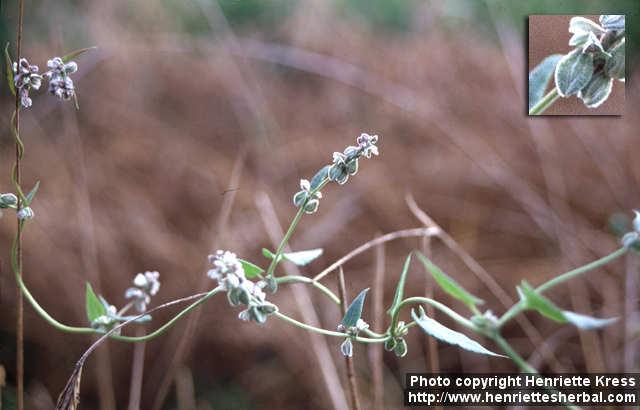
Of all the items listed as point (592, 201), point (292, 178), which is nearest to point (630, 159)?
point (592, 201)

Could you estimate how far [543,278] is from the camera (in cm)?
67

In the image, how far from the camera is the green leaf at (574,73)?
0.93ft

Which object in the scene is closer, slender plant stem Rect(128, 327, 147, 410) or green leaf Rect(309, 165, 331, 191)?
green leaf Rect(309, 165, 331, 191)

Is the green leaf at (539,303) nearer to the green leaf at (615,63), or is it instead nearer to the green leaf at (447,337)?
the green leaf at (447,337)

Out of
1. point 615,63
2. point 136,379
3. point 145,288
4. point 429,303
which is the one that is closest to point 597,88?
point 615,63

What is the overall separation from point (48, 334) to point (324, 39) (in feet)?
1.89

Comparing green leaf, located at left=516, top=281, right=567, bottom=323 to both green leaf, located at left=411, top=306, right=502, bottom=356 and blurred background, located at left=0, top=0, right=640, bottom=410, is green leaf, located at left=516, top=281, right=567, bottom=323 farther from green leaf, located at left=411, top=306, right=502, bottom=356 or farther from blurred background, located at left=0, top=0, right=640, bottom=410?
blurred background, located at left=0, top=0, right=640, bottom=410

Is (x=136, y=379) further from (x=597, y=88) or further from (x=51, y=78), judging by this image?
(x=597, y=88)

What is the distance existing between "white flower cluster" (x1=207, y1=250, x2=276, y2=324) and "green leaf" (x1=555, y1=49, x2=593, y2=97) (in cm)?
19

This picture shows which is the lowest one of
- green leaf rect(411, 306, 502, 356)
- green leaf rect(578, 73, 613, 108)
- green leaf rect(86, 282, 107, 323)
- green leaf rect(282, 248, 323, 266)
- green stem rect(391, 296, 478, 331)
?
green leaf rect(411, 306, 502, 356)

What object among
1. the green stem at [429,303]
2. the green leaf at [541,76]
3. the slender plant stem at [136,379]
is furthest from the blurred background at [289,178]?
the green stem at [429,303]

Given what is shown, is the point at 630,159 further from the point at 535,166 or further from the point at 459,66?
the point at 459,66

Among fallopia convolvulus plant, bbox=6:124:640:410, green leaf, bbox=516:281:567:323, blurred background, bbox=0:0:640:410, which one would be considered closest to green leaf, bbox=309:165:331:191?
fallopia convolvulus plant, bbox=6:124:640:410

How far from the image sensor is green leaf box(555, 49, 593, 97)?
0.28 m
